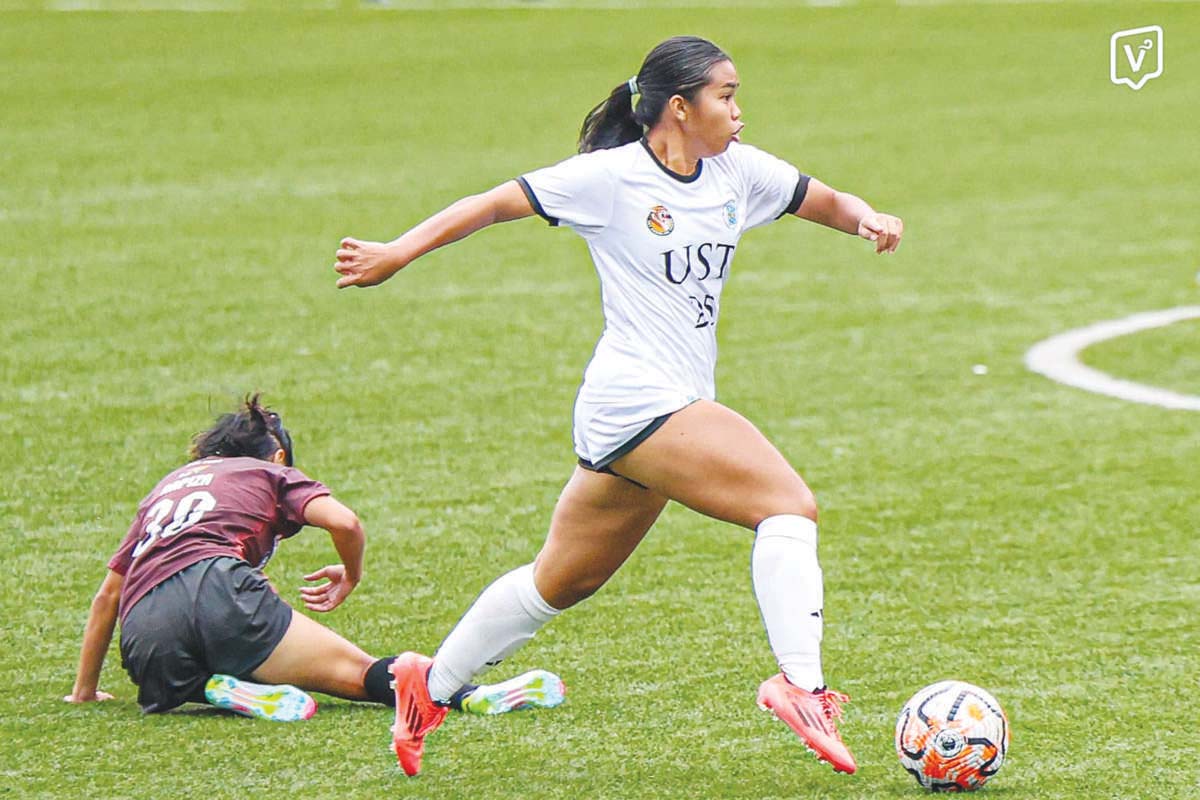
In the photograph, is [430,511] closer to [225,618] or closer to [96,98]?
[225,618]

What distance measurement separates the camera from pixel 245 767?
529 centimetres

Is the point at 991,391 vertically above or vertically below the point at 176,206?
below

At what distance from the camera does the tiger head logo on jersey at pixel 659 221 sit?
513 centimetres

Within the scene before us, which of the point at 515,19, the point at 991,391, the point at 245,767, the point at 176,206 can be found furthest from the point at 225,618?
the point at 515,19

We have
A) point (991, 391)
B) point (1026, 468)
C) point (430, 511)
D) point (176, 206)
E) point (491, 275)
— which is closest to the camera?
point (430, 511)

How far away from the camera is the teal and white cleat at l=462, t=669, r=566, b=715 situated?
19.1 feet

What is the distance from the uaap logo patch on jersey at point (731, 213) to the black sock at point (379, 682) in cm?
168

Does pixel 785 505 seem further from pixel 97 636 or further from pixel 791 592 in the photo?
pixel 97 636

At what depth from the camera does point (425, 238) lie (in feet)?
16.1

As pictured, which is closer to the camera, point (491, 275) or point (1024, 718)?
point (1024, 718)

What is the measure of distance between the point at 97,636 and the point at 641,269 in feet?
6.84

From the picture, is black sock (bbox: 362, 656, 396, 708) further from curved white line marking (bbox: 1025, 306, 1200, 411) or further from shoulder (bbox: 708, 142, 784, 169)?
curved white line marking (bbox: 1025, 306, 1200, 411)

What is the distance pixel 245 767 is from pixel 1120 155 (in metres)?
15.6

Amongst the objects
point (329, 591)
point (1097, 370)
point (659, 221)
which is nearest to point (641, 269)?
point (659, 221)
